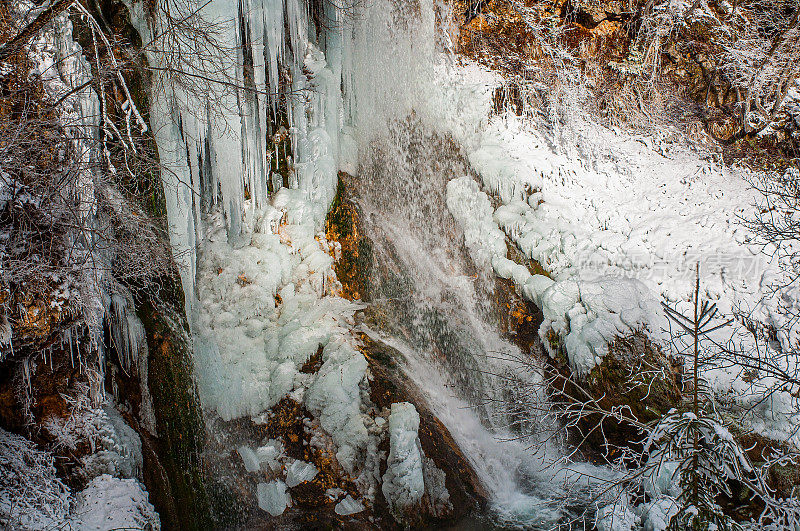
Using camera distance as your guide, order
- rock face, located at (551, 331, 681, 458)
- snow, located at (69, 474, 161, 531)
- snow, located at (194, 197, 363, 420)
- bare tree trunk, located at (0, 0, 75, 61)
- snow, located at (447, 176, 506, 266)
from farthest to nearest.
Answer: snow, located at (447, 176, 506, 266)
rock face, located at (551, 331, 681, 458)
snow, located at (194, 197, 363, 420)
snow, located at (69, 474, 161, 531)
bare tree trunk, located at (0, 0, 75, 61)

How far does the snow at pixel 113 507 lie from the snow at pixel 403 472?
2250 mm

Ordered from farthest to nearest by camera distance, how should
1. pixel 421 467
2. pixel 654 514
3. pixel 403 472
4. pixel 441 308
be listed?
1. pixel 441 308
2. pixel 421 467
3. pixel 403 472
4. pixel 654 514

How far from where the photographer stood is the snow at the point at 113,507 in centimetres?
333

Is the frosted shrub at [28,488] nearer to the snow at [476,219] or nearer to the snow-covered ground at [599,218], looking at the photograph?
the snow-covered ground at [599,218]

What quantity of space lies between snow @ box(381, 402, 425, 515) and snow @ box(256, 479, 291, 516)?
→ 1049mm

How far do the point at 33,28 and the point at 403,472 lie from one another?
187 inches

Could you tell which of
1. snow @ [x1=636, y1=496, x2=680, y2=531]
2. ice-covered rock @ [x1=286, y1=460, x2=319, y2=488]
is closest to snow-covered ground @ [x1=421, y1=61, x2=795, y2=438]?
snow @ [x1=636, y1=496, x2=680, y2=531]

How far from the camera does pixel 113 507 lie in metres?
3.46

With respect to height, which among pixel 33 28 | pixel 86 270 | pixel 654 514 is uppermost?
pixel 33 28

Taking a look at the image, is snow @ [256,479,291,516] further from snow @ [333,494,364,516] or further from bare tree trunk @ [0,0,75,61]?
bare tree trunk @ [0,0,75,61]

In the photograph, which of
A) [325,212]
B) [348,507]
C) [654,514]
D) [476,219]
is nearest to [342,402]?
[348,507]

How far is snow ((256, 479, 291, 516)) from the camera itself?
5156mm

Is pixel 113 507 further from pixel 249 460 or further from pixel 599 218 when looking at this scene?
pixel 599 218

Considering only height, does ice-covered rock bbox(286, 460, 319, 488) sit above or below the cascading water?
below
